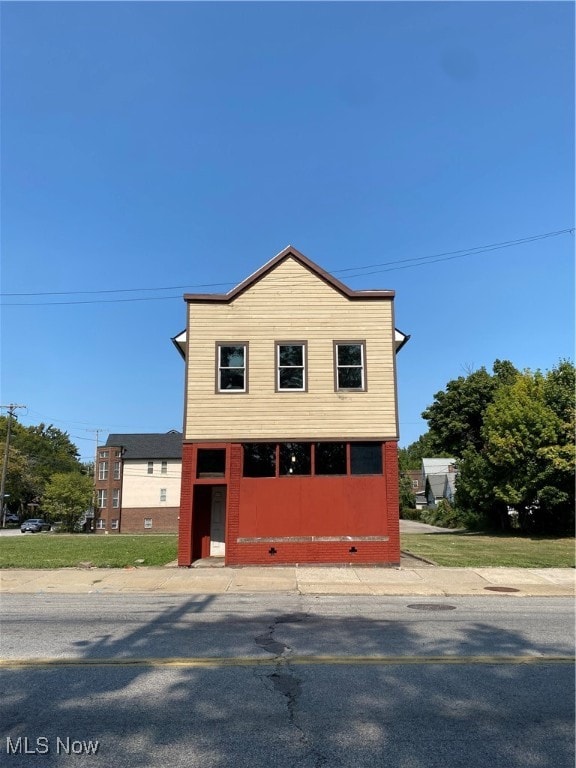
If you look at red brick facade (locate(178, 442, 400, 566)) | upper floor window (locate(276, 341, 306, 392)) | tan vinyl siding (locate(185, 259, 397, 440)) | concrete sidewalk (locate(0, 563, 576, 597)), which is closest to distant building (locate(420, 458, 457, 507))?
tan vinyl siding (locate(185, 259, 397, 440))

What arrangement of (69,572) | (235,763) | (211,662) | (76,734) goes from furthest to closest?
1. (69,572)
2. (211,662)
3. (76,734)
4. (235,763)

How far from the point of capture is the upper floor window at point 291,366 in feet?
58.9

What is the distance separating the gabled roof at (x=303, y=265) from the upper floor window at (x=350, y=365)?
5.20 ft

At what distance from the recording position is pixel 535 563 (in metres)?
17.7

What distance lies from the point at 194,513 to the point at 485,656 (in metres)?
11.8

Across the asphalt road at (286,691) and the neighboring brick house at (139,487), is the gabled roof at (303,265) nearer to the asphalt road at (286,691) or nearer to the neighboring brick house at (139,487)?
the asphalt road at (286,691)

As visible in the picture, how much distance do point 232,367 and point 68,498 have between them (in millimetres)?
38661

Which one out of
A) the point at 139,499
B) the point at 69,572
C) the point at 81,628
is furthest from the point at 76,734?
the point at 139,499

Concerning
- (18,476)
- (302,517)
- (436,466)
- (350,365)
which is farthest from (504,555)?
(18,476)

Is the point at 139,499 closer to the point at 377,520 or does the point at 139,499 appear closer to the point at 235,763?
the point at 377,520

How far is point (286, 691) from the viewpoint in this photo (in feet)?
18.6

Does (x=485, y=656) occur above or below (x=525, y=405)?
below

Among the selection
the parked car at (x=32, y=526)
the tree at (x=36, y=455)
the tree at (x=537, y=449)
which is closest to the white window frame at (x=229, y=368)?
the tree at (x=537, y=449)

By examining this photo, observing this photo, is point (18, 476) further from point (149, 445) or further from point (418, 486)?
point (418, 486)
